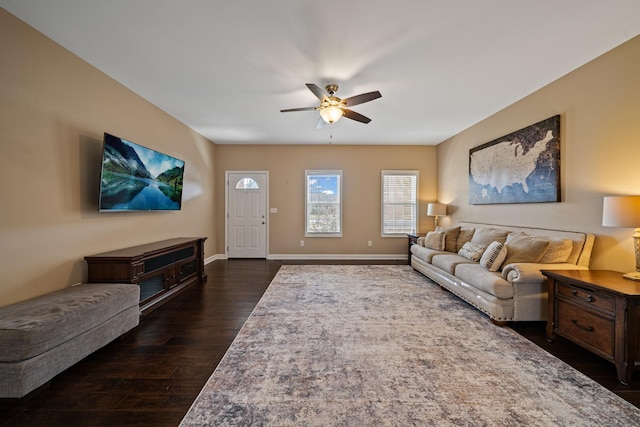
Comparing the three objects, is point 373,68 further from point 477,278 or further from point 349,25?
point 477,278

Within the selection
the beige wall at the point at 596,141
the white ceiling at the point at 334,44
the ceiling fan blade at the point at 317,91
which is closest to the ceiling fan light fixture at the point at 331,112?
the ceiling fan blade at the point at 317,91

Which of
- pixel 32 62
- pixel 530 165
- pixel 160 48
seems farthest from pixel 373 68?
pixel 32 62

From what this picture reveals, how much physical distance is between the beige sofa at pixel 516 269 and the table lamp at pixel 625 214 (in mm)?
560

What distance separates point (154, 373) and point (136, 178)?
95.0 inches

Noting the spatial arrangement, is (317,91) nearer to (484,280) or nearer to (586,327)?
(484,280)

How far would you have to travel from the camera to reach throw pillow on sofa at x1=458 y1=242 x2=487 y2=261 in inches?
147

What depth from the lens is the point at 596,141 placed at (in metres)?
2.77

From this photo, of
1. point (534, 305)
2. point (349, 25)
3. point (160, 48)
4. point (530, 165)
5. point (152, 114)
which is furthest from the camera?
point (152, 114)

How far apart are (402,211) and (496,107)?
297 cm

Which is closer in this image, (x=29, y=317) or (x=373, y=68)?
(x=29, y=317)

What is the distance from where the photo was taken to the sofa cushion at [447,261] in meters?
3.70

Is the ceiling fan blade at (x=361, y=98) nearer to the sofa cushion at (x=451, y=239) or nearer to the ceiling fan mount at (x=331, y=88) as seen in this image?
the ceiling fan mount at (x=331, y=88)

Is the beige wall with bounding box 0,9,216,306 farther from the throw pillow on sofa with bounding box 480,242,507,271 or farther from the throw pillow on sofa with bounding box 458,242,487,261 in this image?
the throw pillow on sofa with bounding box 458,242,487,261

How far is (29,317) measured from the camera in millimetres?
1802
